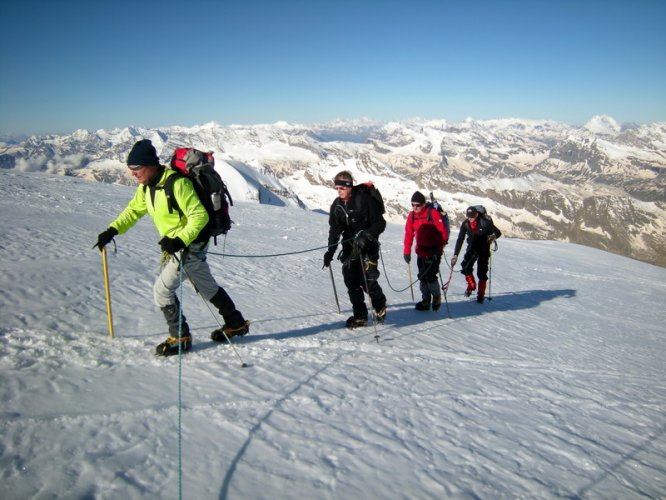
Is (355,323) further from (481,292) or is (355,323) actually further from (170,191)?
(481,292)

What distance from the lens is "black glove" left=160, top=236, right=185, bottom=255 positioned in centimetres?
455

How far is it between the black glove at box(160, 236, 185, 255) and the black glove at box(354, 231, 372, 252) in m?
3.06

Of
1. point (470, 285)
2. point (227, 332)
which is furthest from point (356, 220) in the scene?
point (470, 285)

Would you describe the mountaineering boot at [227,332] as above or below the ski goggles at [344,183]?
below

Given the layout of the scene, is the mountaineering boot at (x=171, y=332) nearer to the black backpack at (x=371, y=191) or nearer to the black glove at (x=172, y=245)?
the black glove at (x=172, y=245)

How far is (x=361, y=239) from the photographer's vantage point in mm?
6684

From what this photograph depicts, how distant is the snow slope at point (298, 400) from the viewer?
130 inches

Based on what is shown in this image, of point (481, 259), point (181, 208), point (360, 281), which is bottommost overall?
point (481, 259)

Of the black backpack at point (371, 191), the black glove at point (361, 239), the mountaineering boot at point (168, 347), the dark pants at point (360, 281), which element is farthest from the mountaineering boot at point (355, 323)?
the mountaineering boot at point (168, 347)

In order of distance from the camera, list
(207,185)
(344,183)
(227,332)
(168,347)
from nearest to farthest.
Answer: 1. (207,185)
2. (168,347)
3. (227,332)
4. (344,183)

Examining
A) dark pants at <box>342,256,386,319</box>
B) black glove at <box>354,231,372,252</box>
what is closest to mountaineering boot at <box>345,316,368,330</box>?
dark pants at <box>342,256,386,319</box>

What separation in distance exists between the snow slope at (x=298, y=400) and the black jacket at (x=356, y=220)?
5.35 feet

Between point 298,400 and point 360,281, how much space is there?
3.15 m

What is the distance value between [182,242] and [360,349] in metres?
3.32
